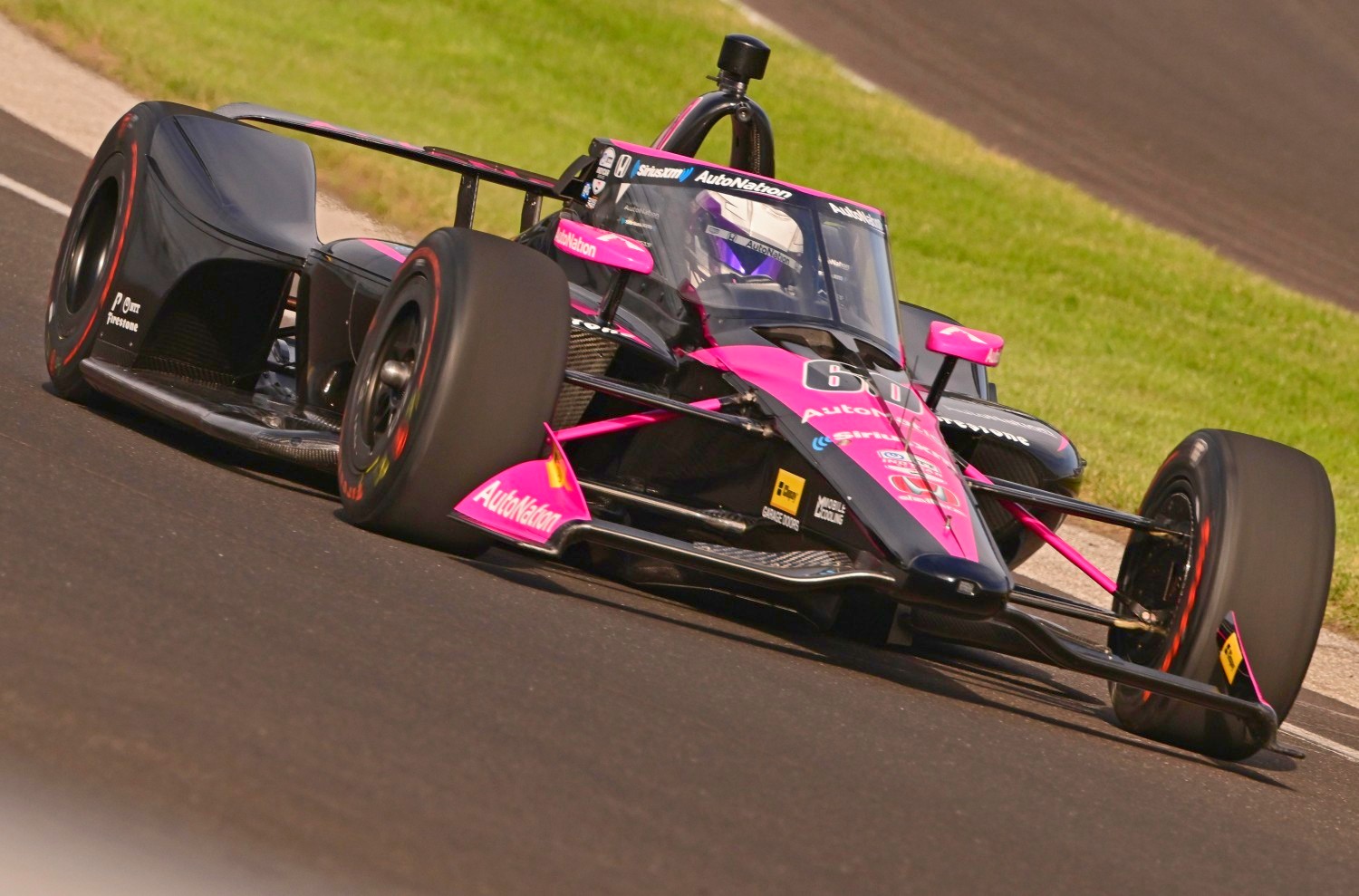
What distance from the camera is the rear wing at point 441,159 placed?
7.16m

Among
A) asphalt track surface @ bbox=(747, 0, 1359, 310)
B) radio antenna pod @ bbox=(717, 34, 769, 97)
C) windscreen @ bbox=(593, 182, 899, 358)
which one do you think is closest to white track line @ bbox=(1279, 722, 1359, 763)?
windscreen @ bbox=(593, 182, 899, 358)

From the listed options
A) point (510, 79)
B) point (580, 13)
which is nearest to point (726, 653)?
point (510, 79)

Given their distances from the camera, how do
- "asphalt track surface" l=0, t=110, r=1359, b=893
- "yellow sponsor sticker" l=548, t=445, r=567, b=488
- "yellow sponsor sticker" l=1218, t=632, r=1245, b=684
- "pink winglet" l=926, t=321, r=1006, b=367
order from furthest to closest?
1. "pink winglet" l=926, t=321, r=1006, b=367
2. "yellow sponsor sticker" l=1218, t=632, r=1245, b=684
3. "yellow sponsor sticker" l=548, t=445, r=567, b=488
4. "asphalt track surface" l=0, t=110, r=1359, b=893

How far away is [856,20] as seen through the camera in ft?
86.8

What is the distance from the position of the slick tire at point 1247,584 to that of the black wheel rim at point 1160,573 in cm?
2

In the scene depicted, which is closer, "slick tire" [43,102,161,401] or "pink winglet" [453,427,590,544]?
"pink winglet" [453,427,590,544]

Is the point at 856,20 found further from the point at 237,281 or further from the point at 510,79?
the point at 237,281

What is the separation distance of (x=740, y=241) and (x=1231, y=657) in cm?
218

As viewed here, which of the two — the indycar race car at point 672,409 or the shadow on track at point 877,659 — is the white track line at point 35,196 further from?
the shadow on track at point 877,659

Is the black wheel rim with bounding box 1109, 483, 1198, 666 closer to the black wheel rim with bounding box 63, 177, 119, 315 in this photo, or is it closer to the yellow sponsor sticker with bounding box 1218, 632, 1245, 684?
the yellow sponsor sticker with bounding box 1218, 632, 1245, 684

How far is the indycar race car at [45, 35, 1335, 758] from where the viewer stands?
5.42m

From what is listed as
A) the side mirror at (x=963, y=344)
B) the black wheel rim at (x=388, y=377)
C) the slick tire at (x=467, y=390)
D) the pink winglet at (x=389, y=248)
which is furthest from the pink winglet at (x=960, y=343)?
the pink winglet at (x=389, y=248)

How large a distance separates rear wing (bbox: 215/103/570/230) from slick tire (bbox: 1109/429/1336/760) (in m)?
2.73

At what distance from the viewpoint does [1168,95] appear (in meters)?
25.0
